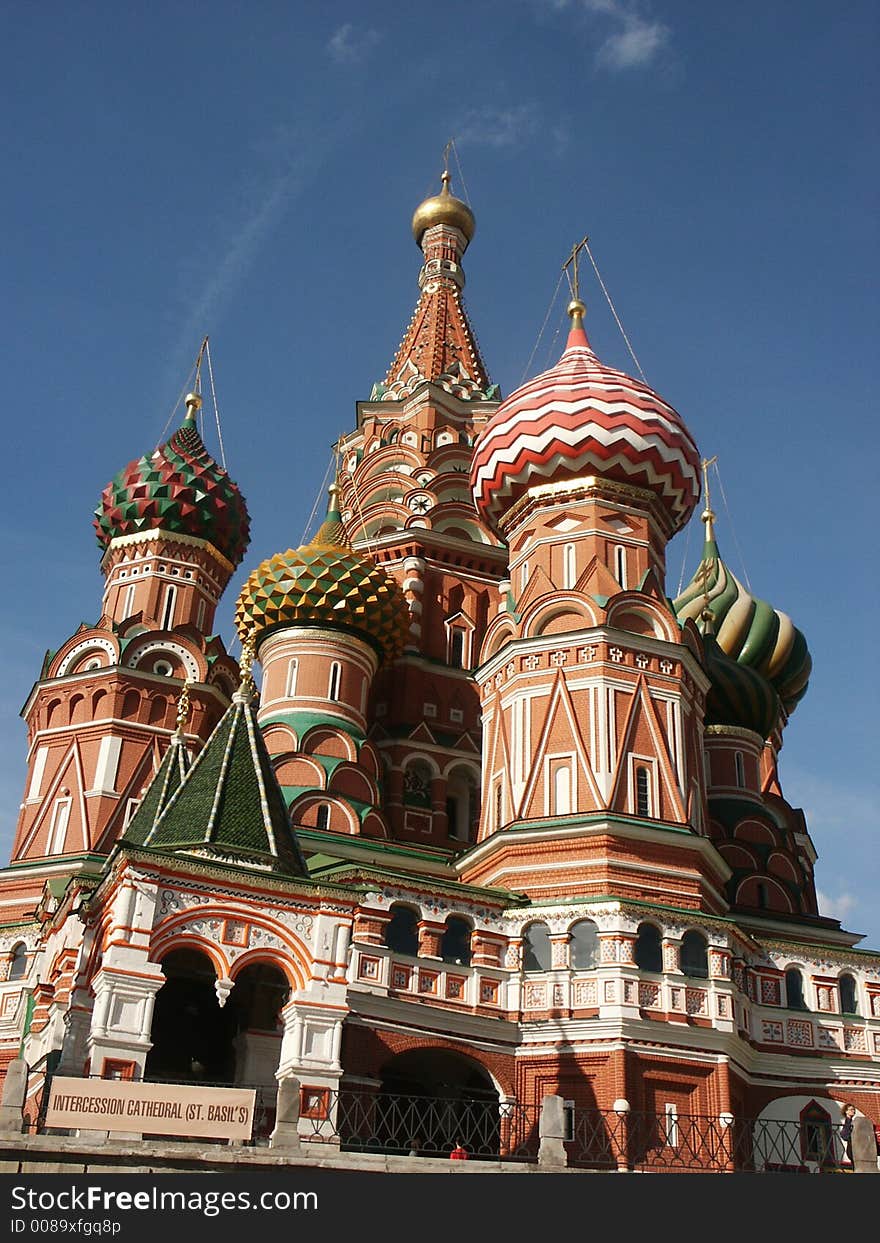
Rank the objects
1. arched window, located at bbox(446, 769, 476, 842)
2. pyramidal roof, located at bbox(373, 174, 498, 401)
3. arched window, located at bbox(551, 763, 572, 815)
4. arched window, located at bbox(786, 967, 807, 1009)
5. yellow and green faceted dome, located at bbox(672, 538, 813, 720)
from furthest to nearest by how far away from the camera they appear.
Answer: pyramidal roof, located at bbox(373, 174, 498, 401) < yellow and green faceted dome, located at bbox(672, 538, 813, 720) < arched window, located at bbox(446, 769, 476, 842) < arched window, located at bbox(786, 967, 807, 1009) < arched window, located at bbox(551, 763, 572, 815)

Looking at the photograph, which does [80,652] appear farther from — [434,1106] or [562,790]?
[434,1106]

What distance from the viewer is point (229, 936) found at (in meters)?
14.9

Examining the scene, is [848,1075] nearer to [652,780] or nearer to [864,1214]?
[652,780]

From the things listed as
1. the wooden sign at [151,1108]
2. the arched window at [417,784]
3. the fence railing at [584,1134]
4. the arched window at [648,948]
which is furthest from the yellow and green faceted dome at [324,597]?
the wooden sign at [151,1108]

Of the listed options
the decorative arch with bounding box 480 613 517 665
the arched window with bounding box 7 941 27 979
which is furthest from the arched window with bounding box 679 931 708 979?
the arched window with bounding box 7 941 27 979

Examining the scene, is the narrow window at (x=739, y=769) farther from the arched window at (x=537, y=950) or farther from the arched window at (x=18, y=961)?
the arched window at (x=18, y=961)

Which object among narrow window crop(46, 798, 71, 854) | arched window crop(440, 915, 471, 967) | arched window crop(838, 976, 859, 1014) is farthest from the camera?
narrow window crop(46, 798, 71, 854)

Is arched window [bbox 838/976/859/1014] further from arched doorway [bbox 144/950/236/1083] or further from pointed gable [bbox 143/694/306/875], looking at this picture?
arched doorway [bbox 144/950/236/1083]

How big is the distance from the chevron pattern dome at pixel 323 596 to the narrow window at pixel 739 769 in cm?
734

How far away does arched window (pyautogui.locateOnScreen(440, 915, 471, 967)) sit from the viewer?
19.3 metres

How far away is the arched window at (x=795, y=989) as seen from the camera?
21.8 meters

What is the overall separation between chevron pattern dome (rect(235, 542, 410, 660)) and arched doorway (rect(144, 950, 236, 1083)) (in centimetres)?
1086

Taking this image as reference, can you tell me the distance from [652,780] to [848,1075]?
5.49 metres

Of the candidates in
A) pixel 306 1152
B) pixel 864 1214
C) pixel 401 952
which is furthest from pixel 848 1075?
pixel 306 1152
